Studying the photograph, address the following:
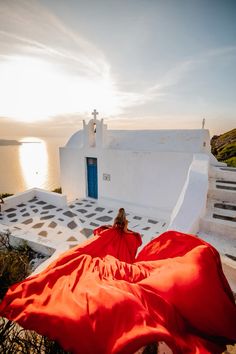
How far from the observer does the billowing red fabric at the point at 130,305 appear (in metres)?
1.24

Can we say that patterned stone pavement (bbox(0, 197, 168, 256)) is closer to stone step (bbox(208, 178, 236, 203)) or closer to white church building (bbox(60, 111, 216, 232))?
white church building (bbox(60, 111, 216, 232))

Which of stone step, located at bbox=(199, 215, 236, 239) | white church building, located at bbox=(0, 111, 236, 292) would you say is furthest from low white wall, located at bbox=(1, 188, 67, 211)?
stone step, located at bbox=(199, 215, 236, 239)

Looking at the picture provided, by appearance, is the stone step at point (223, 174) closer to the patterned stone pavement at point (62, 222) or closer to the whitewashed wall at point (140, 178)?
the whitewashed wall at point (140, 178)

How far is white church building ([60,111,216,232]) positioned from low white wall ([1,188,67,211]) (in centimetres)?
171

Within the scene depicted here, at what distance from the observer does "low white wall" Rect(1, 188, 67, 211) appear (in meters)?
8.59

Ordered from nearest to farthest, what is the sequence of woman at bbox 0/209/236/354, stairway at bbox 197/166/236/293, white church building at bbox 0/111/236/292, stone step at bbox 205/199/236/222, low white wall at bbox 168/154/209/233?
woman at bbox 0/209/236/354
stairway at bbox 197/166/236/293
low white wall at bbox 168/154/209/233
stone step at bbox 205/199/236/222
white church building at bbox 0/111/236/292

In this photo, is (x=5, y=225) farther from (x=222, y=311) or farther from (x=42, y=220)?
(x=222, y=311)

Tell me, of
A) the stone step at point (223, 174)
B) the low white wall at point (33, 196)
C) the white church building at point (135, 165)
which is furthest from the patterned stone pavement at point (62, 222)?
the stone step at point (223, 174)

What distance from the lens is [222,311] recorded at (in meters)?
1.50

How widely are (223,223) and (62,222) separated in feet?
19.0

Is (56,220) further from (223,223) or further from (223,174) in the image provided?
(223,223)

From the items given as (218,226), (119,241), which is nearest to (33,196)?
(119,241)

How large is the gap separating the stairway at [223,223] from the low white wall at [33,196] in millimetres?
6620

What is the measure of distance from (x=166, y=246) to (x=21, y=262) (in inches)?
142
